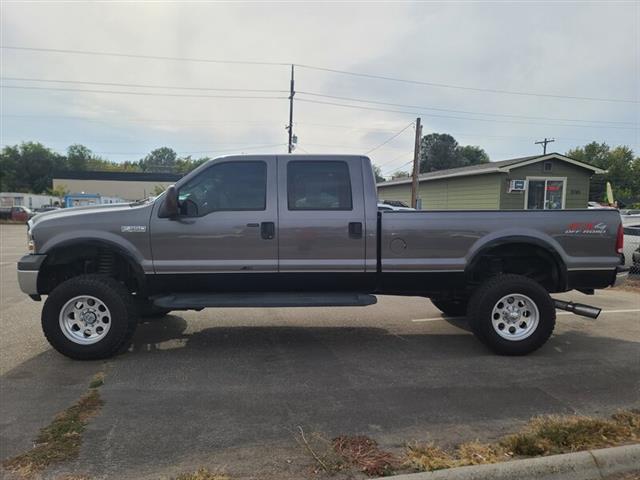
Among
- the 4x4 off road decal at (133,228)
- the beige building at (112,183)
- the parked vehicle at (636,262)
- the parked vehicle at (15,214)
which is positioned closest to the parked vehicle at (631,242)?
the parked vehicle at (636,262)

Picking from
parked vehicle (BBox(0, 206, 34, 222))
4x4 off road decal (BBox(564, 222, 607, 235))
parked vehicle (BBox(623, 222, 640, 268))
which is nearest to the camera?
4x4 off road decal (BBox(564, 222, 607, 235))

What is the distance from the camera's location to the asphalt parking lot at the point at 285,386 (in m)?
3.38

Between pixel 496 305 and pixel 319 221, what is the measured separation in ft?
7.14

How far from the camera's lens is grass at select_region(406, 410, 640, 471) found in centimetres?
308

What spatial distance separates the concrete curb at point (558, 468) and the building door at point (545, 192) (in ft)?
65.7

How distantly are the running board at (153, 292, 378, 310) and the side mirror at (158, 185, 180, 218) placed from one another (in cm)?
93

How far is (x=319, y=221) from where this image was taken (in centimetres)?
534

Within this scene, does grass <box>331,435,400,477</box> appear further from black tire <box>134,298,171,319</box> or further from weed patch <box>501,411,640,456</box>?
black tire <box>134,298,171,319</box>

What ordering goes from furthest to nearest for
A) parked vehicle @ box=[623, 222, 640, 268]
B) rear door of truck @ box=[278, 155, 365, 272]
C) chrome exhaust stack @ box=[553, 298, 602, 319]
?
parked vehicle @ box=[623, 222, 640, 268] → chrome exhaust stack @ box=[553, 298, 602, 319] → rear door of truck @ box=[278, 155, 365, 272]

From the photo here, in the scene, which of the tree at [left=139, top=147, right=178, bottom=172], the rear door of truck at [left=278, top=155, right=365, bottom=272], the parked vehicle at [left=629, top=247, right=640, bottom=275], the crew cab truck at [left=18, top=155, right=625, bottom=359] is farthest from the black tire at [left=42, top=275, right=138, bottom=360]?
the tree at [left=139, top=147, right=178, bottom=172]

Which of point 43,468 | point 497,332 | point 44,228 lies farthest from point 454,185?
point 43,468

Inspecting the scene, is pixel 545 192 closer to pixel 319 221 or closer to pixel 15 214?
pixel 319 221

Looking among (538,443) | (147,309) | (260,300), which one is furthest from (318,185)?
(538,443)

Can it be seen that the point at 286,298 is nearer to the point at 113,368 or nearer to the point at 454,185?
the point at 113,368
